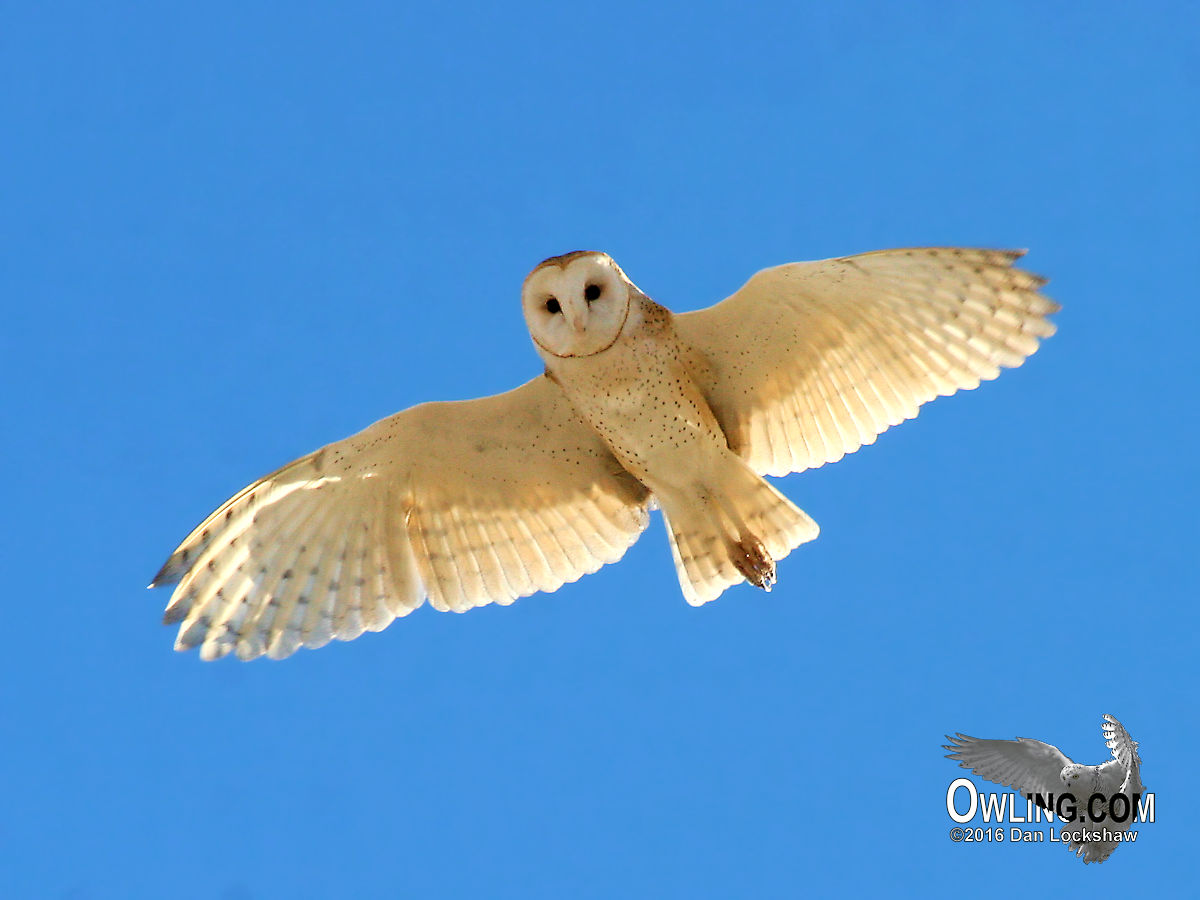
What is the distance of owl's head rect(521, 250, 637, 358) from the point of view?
5996mm

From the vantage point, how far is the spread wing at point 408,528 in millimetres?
6699

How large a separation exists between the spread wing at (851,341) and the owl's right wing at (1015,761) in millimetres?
1601

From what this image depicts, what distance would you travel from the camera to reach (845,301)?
6523mm

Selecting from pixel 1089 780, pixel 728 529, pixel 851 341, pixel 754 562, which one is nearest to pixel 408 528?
pixel 728 529

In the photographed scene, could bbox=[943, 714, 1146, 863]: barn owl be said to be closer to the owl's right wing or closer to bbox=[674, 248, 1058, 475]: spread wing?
the owl's right wing

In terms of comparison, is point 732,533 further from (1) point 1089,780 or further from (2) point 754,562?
(1) point 1089,780

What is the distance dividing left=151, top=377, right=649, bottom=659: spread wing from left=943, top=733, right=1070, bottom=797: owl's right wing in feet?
6.59

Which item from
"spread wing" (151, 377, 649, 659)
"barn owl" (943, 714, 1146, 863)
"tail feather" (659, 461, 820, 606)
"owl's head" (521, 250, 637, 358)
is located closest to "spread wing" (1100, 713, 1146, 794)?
"barn owl" (943, 714, 1146, 863)

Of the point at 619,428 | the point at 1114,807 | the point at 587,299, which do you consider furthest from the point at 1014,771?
the point at 587,299

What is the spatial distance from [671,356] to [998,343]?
160 cm

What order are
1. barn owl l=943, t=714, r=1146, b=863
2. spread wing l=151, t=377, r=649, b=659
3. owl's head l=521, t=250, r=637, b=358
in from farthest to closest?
spread wing l=151, t=377, r=649, b=659, barn owl l=943, t=714, r=1146, b=863, owl's head l=521, t=250, r=637, b=358

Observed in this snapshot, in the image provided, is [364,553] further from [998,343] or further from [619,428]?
[998,343]

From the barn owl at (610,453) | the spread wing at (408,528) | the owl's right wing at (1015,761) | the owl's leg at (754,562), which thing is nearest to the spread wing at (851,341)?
the barn owl at (610,453)

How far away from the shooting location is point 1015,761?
21.2 feet
